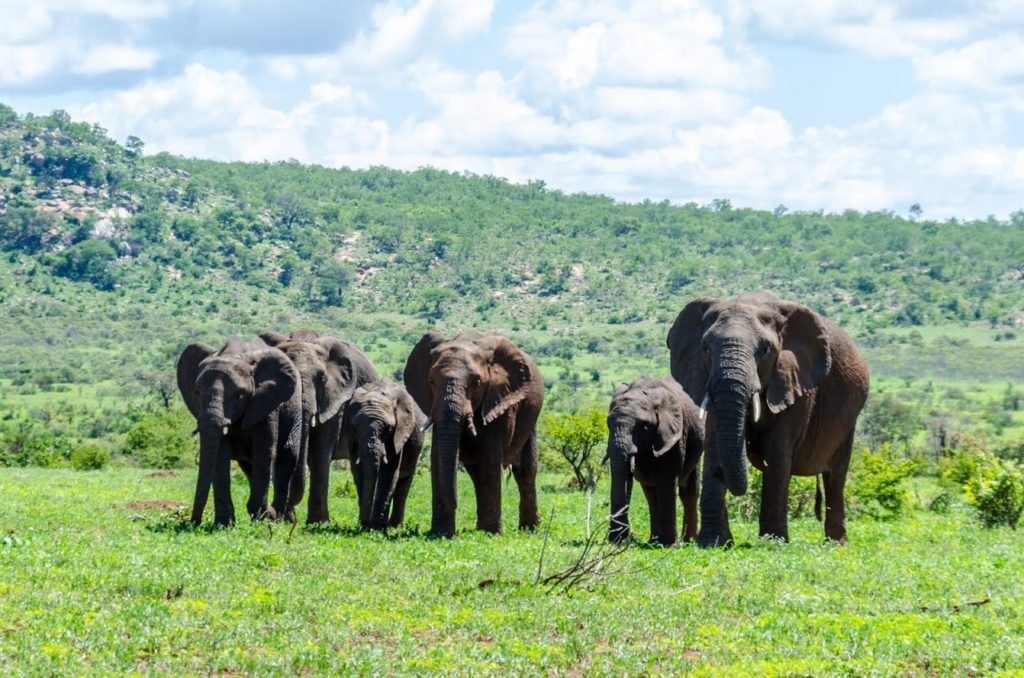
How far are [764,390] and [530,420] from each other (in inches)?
182

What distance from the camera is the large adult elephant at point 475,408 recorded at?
18.8 metres

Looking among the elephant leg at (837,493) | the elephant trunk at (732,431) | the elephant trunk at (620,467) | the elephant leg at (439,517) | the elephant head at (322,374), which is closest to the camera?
the elephant trunk at (732,431)

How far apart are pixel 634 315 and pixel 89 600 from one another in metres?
158

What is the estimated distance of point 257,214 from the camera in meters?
198

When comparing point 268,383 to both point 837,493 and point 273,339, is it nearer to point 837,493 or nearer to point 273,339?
point 273,339

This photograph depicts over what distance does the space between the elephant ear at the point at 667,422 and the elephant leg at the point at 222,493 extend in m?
5.49

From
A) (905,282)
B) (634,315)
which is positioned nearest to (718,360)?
(634,315)

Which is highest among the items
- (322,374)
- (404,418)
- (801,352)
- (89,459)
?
(801,352)

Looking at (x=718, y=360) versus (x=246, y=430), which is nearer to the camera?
(x=718, y=360)

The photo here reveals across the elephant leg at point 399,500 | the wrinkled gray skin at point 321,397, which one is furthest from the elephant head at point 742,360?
the wrinkled gray skin at point 321,397

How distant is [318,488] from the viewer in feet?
74.2

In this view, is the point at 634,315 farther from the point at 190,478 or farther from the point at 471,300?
the point at 190,478

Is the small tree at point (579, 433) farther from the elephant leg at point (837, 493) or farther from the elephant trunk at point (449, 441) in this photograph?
the elephant trunk at point (449, 441)

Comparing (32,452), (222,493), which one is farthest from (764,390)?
(32,452)
